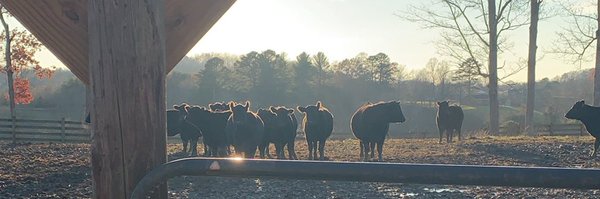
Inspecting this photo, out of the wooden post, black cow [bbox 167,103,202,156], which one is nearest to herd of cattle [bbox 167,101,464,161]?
black cow [bbox 167,103,202,156]

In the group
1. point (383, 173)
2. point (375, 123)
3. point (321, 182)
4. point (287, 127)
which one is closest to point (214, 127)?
point (287, 127)

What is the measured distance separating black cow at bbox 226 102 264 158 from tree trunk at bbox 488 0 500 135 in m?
15.6

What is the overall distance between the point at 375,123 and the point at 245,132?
391 cm

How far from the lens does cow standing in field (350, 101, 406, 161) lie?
15078 mm

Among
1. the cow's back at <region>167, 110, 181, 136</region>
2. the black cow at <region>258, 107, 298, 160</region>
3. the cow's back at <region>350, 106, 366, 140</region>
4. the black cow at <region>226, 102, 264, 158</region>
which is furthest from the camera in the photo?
the cow's back at <region>167, 110, 181, 136</region>

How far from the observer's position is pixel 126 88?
2.11 m

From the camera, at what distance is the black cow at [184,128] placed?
54.4 feet

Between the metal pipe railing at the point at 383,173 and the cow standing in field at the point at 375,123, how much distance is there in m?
13.1

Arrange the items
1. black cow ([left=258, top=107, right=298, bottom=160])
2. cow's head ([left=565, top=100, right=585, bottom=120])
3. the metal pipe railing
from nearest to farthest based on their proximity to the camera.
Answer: the metal pipe railing → black cow ([left=258, top=107, right=298, bottom=160]) → cow's head ([left=565, top=100, right=585, bottom=120])

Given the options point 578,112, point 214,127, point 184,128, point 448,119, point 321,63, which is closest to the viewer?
point 214,127

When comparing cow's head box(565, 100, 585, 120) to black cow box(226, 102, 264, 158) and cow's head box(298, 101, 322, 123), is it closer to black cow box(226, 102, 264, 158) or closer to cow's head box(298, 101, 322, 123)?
cow's head box(298, 101, 322, 123)

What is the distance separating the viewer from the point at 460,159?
46.8 ft

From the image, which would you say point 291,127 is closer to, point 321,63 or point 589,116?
point 589,116

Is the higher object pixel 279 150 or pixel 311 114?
pixel 311 114
